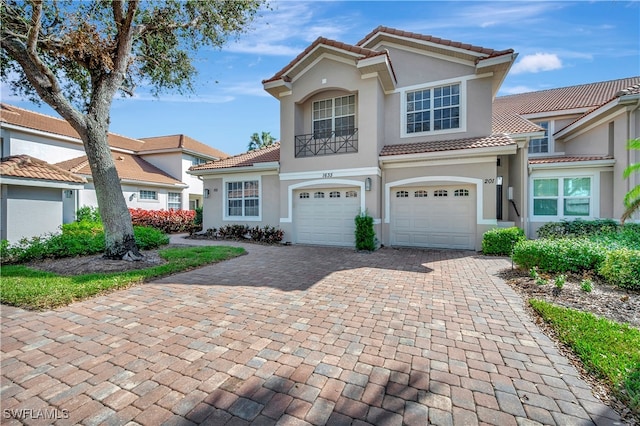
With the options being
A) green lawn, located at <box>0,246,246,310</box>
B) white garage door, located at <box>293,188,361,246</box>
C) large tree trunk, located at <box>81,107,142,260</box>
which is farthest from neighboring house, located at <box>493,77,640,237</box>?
large tree trunk, located at <box>81,107,142,260</box>

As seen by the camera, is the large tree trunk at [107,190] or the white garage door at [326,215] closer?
the large tree trunk at [107,190]

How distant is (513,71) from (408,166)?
567 centimetres

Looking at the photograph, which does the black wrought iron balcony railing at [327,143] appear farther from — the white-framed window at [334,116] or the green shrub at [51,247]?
the green shrub at [51,247]

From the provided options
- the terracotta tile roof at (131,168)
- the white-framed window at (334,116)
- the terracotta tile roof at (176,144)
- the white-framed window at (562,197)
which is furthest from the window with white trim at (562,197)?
the terracotta tile roof at (176,144)

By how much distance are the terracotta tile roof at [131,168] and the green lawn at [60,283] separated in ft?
42.7

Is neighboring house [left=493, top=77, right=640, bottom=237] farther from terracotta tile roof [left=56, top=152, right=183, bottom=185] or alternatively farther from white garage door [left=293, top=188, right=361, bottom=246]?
terracotta tile roof [left=56, top=152, right=183, bottom=185]

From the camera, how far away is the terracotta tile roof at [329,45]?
11.1m

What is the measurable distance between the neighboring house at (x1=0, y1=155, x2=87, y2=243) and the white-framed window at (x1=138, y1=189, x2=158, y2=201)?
1054cm

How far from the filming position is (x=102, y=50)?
8.55 metres

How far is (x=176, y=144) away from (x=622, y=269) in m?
28.6

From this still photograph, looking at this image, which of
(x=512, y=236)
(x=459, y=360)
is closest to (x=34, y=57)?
(x=459, y=360)

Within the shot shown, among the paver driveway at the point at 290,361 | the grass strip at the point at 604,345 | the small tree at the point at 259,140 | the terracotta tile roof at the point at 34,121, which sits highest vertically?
the small tree at the point at 259,140

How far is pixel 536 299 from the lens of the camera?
17.9 feet

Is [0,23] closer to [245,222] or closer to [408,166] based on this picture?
[245,222]
